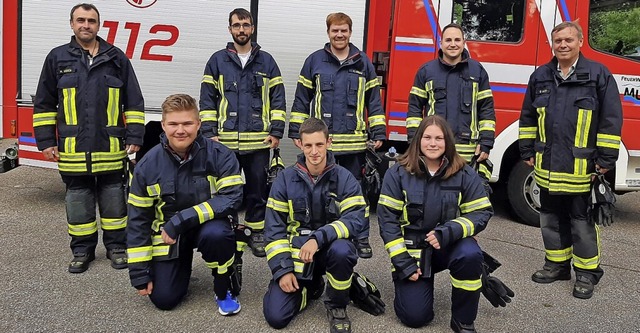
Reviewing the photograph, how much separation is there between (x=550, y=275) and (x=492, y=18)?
2.39 m

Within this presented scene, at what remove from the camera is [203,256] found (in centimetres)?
326

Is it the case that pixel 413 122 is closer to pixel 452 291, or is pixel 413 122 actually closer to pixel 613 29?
pixel 452 291

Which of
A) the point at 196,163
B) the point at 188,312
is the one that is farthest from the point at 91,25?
the point at 188,312

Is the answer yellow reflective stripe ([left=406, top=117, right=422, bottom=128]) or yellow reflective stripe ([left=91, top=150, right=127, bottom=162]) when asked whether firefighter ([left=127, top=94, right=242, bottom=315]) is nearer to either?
yellow reflective stripe ([left=91, top=150, right=127, bottom=162])

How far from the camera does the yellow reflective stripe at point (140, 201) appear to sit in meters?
3.22

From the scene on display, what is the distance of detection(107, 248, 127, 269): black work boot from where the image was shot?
3.96 meters

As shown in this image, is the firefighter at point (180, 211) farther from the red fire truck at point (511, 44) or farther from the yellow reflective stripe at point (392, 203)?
the red fire truck at point (511, 44)

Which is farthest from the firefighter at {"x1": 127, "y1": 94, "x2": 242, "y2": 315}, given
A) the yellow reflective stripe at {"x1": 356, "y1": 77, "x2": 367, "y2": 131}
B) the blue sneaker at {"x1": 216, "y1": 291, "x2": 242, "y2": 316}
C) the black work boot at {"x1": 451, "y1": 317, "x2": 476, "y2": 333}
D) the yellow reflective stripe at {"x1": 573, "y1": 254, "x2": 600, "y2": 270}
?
the yellow reflective stripe at {"x1": 573, "y1": 254, "x2": 600, "y2": 270}

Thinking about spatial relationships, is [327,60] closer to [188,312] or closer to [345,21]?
[345,21]

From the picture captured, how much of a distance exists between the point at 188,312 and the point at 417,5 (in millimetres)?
3325

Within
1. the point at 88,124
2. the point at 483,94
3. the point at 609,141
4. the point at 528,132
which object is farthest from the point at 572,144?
the point at 88,124

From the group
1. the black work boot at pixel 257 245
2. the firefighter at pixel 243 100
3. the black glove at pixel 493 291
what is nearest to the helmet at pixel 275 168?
the firefighter at pixel 243 100

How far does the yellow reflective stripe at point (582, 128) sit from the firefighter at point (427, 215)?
3.48 feet

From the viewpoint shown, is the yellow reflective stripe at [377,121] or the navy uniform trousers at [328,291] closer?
the navy uniform trousers at [328,291]
